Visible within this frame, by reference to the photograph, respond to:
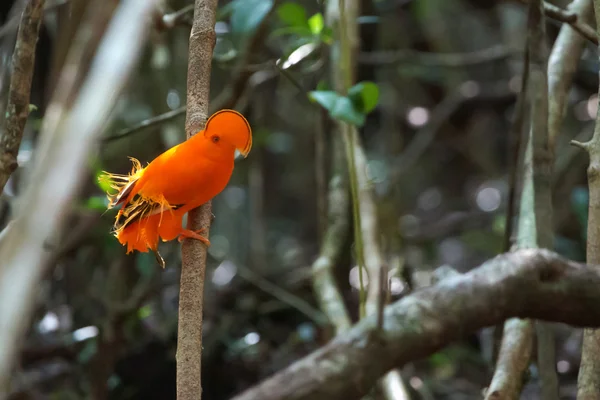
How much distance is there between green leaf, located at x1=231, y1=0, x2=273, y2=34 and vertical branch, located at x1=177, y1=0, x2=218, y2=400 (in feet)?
2.88

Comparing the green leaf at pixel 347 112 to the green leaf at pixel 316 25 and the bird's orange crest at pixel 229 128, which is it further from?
the bird's orange crest at pixel 229 128

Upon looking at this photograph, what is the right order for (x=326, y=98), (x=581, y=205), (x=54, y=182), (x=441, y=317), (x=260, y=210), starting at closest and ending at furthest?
1. (x=54, y=182)
2. (x=441, y=317)
3. (x=326, y=98)
4. (x=581, y=205)
5. (x=260, y=210)

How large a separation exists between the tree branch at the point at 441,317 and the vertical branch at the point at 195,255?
0.28 m

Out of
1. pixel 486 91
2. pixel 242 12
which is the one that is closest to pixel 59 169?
pixel 242 12

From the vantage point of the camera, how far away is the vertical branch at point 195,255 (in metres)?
1.25

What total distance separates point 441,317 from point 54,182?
32.2 inches

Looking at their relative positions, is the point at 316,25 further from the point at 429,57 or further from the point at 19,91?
the point at 429,57

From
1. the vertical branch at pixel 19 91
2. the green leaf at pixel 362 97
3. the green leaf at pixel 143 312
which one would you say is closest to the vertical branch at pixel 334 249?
the green leaf at pixel 143 312

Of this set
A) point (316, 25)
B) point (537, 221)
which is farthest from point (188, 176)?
point (316, 25)

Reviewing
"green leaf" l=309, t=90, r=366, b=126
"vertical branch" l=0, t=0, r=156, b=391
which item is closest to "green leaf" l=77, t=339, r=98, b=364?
"green leaf" l=309, t=90, r=366, b=126

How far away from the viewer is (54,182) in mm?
472

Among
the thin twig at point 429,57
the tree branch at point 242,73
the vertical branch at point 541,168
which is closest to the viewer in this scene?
the vertical branch at point 541,168

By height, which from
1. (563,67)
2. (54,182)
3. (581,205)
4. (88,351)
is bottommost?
(88,351)

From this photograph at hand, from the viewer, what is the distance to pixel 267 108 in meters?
4.49
